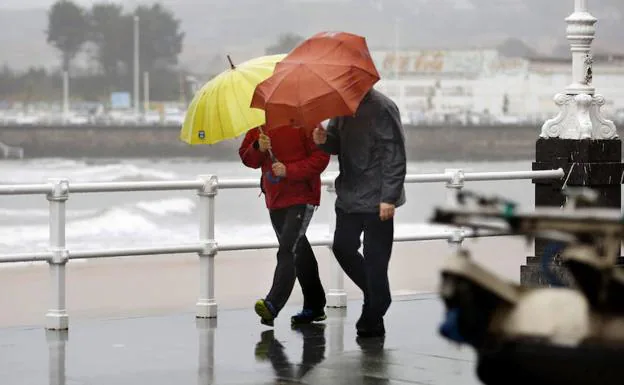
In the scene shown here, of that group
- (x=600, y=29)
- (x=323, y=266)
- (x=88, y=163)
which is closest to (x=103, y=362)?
(x=323, y=266)

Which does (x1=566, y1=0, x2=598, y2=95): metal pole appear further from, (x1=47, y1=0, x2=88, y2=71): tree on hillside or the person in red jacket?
(x1=47, y1=0, x2=88, y2=71): tree on hillside

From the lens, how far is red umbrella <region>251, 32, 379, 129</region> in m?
9.26

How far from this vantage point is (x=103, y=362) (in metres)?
9.21

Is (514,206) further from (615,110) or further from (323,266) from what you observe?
(615,110)

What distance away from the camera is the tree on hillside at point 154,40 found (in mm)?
140125

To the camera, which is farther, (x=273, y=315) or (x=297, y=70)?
(x=273, y=315)

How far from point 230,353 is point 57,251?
157 centimetres

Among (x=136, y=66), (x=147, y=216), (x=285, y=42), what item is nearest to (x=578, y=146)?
(x=147, y=216)

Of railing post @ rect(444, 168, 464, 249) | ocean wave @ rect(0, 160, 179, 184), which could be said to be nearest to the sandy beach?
railing post @ rect(444, 168, 464, 249)

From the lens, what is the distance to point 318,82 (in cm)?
930

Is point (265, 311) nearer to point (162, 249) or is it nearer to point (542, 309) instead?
point (162, 249)

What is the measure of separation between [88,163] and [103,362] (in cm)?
9857

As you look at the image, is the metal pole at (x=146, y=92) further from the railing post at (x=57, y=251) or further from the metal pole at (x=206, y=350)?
the railing post at (x=57, y=251)

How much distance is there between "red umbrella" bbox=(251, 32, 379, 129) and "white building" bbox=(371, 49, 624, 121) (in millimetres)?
121097
